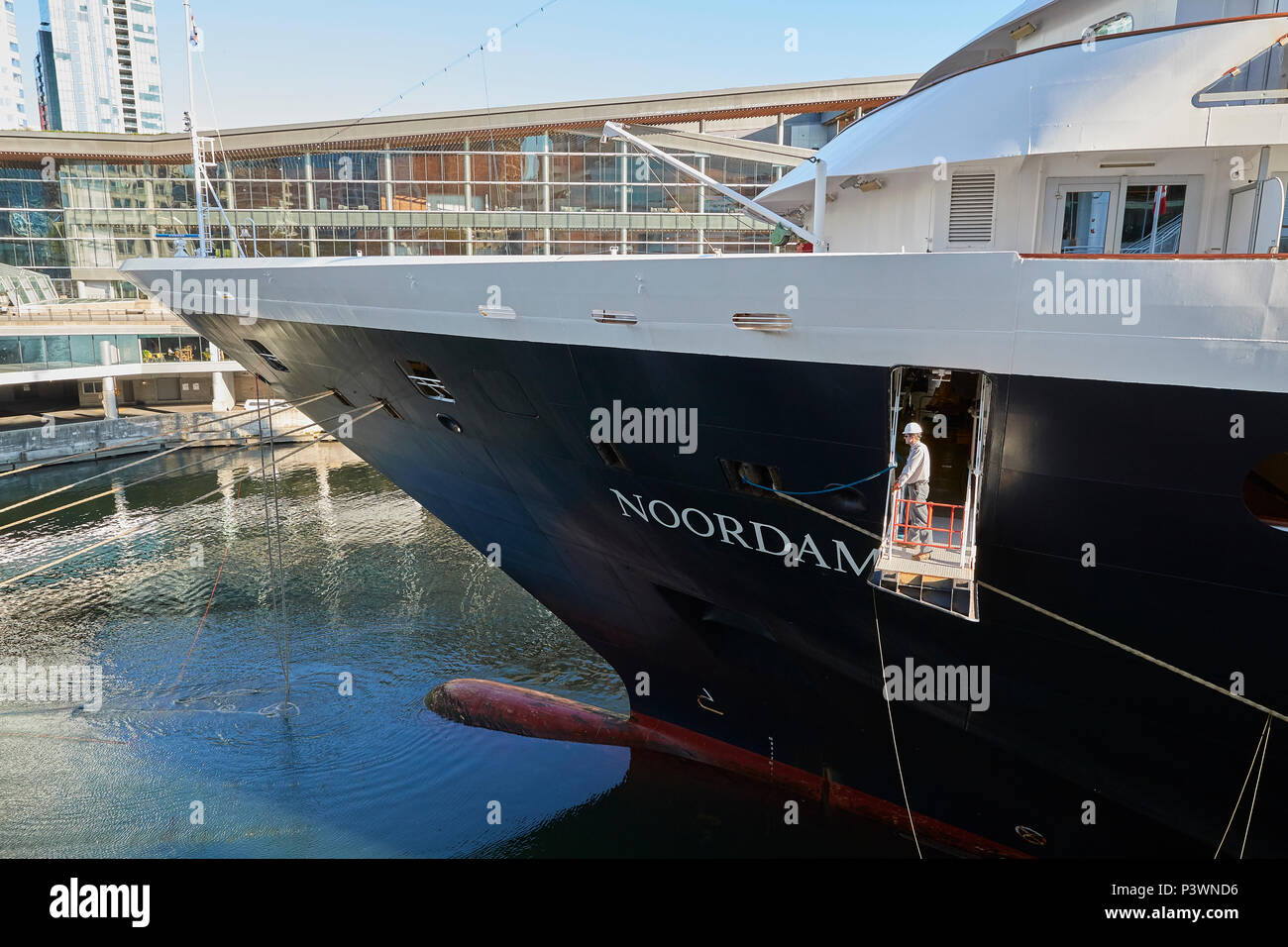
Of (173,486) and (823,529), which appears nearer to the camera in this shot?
(823,529)

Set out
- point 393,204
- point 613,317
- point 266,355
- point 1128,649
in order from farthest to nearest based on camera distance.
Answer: point 393,204 → point 266,355 → point 613,317 → point 1128,649

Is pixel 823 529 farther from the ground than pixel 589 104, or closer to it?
closer to it

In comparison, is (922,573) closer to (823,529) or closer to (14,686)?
(823,529)

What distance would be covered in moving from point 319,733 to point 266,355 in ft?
20.8

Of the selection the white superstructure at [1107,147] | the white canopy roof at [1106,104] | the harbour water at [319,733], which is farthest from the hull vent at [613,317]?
the harbour water at [319,733]

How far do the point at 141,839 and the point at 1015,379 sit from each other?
12.4 meters

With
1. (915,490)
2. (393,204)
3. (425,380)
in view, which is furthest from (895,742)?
(393,204)

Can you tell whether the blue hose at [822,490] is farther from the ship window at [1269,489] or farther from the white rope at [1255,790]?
the white rope at [1255,790]

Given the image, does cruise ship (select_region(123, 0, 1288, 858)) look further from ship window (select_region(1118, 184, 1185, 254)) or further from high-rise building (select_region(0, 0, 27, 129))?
high-rise building (select_region(0, 0, 27, 129))

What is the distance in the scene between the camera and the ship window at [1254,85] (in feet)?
20.2

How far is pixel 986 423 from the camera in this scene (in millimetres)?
6203

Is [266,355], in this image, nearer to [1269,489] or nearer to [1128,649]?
[1128,649]
